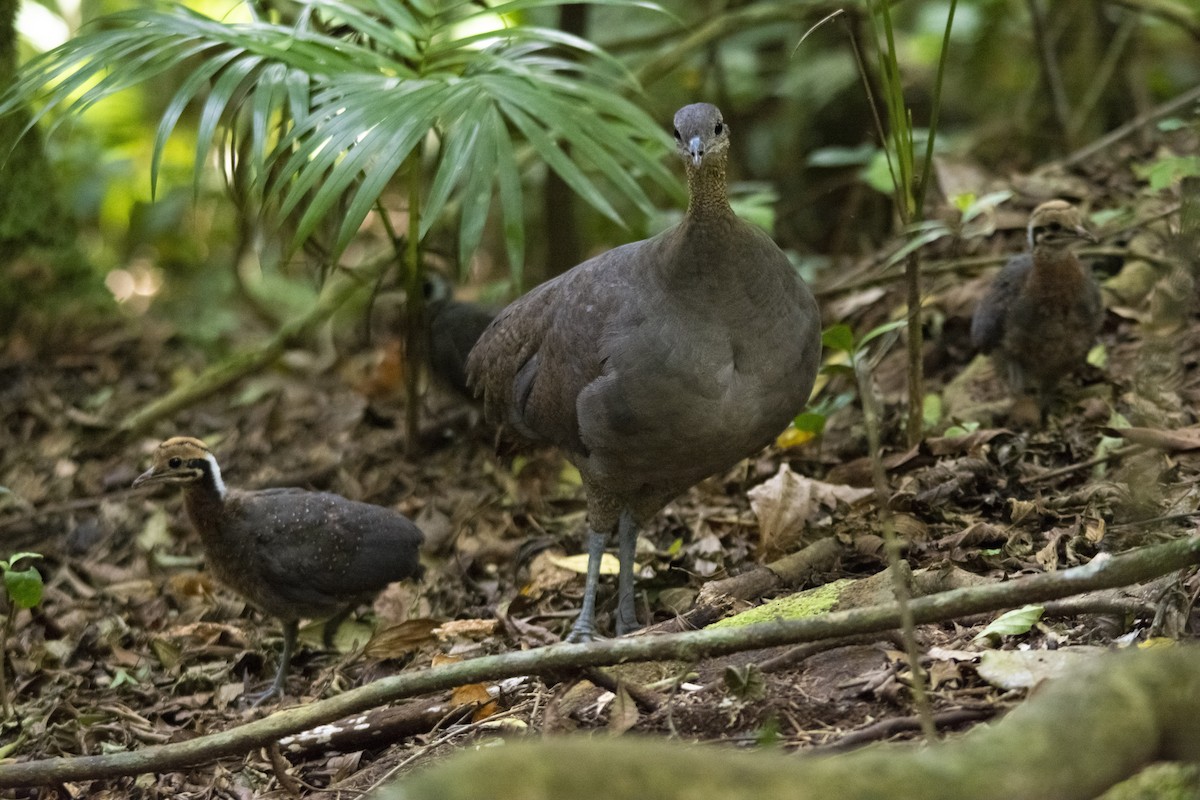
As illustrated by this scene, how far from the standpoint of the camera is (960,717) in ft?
9.65

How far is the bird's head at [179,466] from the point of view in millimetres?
5344

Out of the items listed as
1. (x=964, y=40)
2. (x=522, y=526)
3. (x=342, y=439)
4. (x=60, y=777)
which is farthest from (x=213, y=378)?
(x=964, y=40)

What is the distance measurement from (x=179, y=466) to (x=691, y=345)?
7.97 ft

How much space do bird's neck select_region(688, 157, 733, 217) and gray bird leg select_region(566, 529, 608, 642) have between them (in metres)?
1.38

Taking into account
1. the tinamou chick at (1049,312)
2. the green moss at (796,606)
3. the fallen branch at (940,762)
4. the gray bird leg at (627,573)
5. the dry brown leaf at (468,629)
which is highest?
the fallen branch at (940,762)

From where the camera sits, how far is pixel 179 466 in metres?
5.36

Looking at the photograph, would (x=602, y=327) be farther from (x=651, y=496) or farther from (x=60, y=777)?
(x=60, y=777)

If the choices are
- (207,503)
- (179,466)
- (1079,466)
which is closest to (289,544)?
(207,503)

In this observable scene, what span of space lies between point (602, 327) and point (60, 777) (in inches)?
83.9

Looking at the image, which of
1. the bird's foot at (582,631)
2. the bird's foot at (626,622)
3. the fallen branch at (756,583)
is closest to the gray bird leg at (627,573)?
the bird's foot at (626,622)

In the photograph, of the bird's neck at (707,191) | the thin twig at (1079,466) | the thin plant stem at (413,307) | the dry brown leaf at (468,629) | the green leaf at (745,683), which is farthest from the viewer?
the thin plant stem at (413,307)

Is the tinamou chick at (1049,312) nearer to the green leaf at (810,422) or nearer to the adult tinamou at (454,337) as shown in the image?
the green leaf at (810,422)

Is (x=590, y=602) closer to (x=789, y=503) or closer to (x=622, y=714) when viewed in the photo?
(x=789, y=503)

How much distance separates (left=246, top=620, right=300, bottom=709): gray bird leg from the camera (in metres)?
4.99
